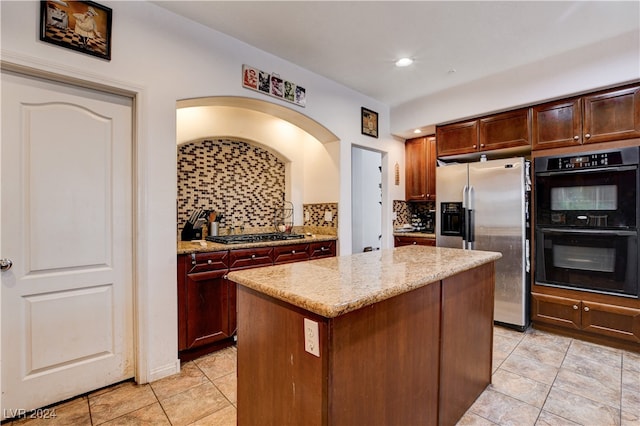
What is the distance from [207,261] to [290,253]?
36.2 inches

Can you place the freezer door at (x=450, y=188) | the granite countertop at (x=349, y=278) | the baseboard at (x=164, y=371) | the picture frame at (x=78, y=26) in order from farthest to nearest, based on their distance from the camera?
the freezer door at (x=450, y=188), the baseboard at (x=164, y=371), the picture frame at (x=78, y=26), the granite countertop at (x=349, y=278)

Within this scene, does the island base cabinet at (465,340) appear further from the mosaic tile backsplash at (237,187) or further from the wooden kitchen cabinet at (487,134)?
the mosaic tile backsplash at (237,187)

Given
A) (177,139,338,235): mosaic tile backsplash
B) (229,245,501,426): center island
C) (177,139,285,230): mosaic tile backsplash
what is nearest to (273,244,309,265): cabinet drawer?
(177,139,338,235): mosaic tile backsplash

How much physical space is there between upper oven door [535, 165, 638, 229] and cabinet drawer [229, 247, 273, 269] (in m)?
2.81

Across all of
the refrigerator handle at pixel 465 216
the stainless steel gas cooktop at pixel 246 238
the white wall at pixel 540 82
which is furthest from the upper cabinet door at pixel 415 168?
the stainless steel gas cooktop at pixel 246 238

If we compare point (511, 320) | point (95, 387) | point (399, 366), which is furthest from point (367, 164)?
point (95, 387)

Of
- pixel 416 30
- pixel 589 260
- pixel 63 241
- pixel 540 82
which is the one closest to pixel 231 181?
pixel 63 241

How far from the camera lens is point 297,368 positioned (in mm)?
1188

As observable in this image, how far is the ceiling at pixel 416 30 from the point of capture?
227cm

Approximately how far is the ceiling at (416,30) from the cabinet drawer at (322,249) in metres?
1.92

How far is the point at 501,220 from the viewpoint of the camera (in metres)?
3.33

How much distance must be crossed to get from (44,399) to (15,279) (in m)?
0.79

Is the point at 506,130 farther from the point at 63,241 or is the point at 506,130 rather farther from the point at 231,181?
the point at 63,241

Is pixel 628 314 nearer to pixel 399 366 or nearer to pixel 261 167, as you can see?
pixel 399 366
